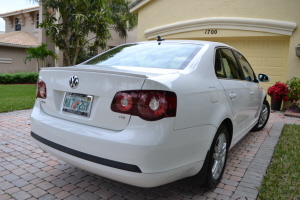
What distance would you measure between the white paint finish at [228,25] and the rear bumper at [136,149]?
24.5ft

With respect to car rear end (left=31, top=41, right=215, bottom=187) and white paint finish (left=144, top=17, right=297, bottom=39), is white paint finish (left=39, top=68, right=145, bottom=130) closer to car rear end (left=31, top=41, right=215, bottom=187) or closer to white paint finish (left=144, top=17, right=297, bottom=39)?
car rear end (left=31, top=41, right=215, bottom=187)

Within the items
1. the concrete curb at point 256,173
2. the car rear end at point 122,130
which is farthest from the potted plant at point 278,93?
the car rear end at point 122,130

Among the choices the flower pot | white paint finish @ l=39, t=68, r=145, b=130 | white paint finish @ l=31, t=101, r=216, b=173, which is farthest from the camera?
the flower pot

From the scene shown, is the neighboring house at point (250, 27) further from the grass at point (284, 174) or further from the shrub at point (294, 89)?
the grass at point (284, 174)

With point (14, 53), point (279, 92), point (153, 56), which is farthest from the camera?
point (14, 53)

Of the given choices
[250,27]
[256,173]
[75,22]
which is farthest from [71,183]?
[75,22]

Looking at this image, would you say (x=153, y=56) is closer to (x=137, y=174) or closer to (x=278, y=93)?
(x=137, y=174)

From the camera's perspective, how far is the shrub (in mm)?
7980

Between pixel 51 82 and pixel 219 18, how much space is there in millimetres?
8162

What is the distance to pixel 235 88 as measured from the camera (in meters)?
3.48

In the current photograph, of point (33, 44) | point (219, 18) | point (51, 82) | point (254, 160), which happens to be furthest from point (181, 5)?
point (33, 44)

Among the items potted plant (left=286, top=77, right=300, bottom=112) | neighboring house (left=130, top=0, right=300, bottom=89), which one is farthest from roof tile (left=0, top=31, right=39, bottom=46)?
potted plant (left=286, top=77, right=300, bottom=112)

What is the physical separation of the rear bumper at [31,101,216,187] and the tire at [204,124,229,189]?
23 cm

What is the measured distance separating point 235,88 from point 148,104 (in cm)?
171
